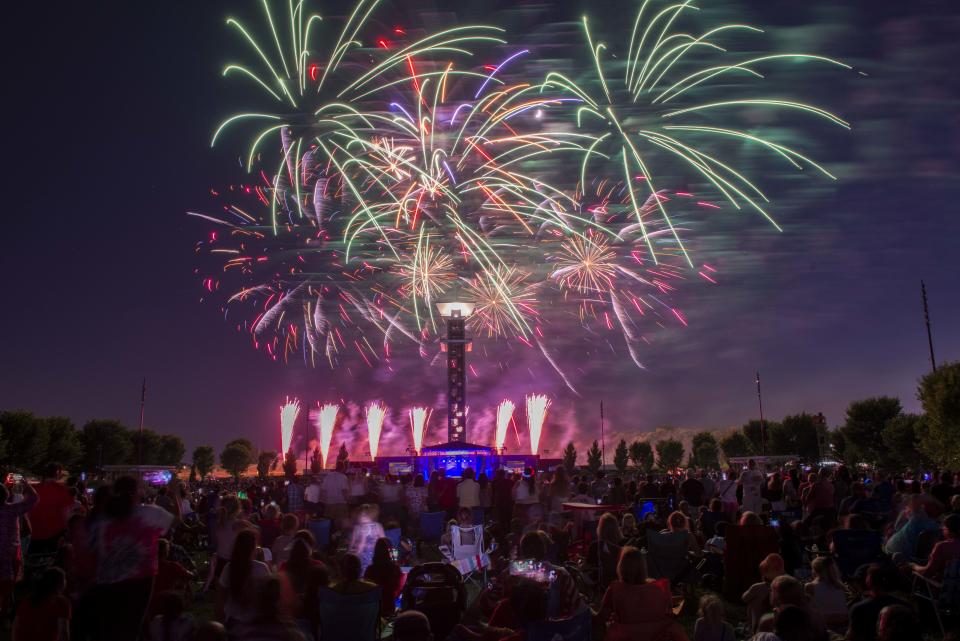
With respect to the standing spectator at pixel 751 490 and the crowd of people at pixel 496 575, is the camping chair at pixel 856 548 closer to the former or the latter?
the crowd of people at pixel 496 575

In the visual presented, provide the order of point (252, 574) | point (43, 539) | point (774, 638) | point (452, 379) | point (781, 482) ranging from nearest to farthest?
point (774, 638)
point (252, 574)
point (43, 539)
point (781, 482)
point (452, 379)

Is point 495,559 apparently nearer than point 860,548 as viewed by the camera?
No

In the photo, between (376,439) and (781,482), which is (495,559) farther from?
(376,439)

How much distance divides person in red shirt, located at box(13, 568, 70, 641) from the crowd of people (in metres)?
0.01

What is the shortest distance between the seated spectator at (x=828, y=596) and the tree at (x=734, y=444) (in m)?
122

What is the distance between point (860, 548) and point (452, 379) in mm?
60896

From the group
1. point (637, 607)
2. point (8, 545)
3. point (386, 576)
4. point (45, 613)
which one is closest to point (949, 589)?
point (637, 607)

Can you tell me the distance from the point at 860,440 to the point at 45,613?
300 feet

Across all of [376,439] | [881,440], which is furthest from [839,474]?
[881,440]

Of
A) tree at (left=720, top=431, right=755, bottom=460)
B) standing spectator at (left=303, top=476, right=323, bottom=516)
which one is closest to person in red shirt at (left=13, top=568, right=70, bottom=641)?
standing spectator at (left=303, top=476, right=323, bottom=516)

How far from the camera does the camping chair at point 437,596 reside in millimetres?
7445

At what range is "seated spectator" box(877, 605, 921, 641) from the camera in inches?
185

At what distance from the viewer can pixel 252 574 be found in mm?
6414

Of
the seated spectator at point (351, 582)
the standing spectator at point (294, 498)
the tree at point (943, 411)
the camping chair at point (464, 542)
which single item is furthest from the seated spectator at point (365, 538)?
the tree at point (943, 411)
